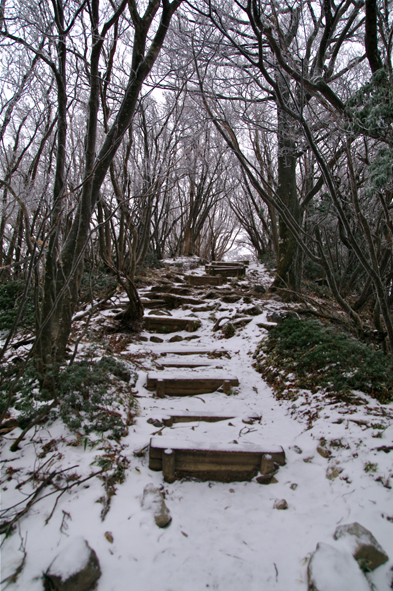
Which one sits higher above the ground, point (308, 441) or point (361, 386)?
point (361, 386)

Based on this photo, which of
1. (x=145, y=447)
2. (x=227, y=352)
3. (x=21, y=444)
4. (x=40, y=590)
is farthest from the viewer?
(x=227, y=352)

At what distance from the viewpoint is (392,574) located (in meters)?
1.42

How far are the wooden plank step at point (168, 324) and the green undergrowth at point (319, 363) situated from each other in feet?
5.40

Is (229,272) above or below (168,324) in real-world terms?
above

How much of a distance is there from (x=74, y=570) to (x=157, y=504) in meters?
0.57

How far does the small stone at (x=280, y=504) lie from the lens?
6.27 ft

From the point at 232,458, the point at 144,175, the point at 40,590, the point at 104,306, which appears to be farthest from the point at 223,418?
the point at 144,175

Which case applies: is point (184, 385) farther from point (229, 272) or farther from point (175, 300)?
point (229, 272)

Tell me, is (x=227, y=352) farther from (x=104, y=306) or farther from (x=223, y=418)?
(x=104, y=306)

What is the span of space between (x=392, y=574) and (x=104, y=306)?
5.54m

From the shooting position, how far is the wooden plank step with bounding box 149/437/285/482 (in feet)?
7.04

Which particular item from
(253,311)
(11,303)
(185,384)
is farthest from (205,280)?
(185,384)

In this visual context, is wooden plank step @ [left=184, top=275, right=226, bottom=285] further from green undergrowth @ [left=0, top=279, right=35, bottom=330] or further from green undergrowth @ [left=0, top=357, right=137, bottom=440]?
green undergrowth @ [left=0, top=357, right=137, bottom=440]

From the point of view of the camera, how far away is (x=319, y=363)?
3.40 meters
